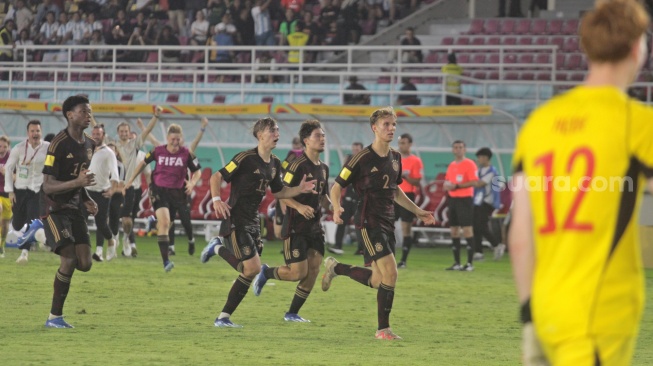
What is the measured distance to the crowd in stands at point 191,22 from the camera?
30.2 m

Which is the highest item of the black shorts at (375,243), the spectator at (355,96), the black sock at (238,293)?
the spectator at (355,96)

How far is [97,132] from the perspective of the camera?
58.3 feet

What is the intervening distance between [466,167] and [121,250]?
22.4 ft

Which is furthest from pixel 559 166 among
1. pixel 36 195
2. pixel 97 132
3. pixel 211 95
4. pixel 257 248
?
pixel 211 95

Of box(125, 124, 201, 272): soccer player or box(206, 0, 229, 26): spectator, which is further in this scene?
box(206, 0, 229, 26): spectator

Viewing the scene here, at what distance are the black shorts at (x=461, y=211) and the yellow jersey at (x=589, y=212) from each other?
15406mm

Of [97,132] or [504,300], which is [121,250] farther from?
[504,300]

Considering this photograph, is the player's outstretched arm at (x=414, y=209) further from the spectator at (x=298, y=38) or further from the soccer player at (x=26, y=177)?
the spectator at (x=298, y=38)

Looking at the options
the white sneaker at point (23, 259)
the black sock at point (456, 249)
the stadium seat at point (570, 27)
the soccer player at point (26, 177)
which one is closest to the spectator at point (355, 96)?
the stadium seat at point (570, 27)

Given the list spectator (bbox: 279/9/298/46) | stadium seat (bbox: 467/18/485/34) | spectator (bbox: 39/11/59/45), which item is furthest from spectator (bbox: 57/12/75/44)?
stadium seat (bbox: 467/18/485/34)

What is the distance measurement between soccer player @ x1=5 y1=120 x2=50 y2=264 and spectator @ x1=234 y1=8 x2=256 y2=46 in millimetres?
12892

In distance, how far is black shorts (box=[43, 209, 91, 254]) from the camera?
1053 centimetres

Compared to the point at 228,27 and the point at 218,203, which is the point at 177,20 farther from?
the point at 218,203

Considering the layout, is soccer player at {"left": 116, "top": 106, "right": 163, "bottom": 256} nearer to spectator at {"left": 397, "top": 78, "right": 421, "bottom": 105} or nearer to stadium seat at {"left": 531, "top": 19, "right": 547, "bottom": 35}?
spectator at {"left": 397, "top": 78, "right": 421, "bottom": 105}
